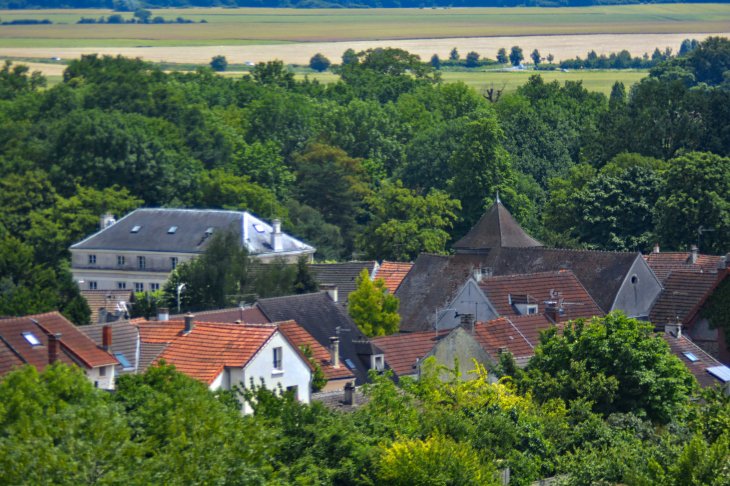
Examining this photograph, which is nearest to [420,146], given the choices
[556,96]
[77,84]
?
[556,96]

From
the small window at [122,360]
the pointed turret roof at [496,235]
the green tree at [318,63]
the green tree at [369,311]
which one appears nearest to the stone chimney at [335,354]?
the small window at [122,360]

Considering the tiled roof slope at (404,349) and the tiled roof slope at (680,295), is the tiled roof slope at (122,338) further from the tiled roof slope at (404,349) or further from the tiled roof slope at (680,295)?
the tiled roof slope at (680,295)

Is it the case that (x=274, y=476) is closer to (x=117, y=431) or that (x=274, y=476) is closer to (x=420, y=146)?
(x=117, y=431)

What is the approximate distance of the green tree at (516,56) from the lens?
172 m

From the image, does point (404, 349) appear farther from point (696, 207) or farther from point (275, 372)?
point (696, 207)

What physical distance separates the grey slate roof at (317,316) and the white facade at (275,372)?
16.9 feet

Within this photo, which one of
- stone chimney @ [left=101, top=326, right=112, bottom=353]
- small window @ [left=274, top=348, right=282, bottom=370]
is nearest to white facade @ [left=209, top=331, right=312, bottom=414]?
small window @ [left=274, top=348, right=282, bottom=370]

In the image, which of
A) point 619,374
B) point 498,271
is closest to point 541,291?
point 498,271

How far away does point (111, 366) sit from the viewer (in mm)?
35062

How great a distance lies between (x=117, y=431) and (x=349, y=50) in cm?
15105

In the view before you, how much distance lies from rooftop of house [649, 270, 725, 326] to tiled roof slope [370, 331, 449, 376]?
10801 millimetres

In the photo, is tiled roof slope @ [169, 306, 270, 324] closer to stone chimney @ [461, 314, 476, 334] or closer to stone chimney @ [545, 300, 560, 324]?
stone chimney @ [461, 314, 476, 334]

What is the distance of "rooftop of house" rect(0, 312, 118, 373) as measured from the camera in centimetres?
3222

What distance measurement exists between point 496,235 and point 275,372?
1199 inches
